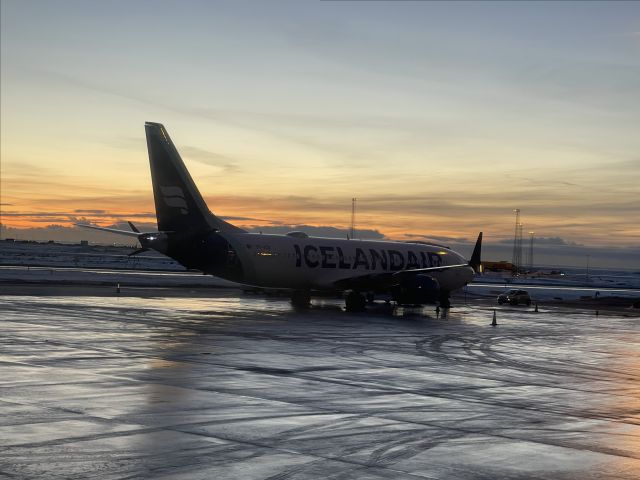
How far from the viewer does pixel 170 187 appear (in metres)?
47.2

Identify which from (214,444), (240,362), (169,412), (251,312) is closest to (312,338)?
(240,362)

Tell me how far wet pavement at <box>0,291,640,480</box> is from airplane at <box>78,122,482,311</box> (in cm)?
1167

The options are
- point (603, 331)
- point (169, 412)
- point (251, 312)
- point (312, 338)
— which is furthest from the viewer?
point (251, 312)

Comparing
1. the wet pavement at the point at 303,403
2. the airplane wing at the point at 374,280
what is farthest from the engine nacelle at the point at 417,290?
the wet pavement at the point at 303,403

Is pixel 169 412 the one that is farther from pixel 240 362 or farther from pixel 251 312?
pixel 251 312

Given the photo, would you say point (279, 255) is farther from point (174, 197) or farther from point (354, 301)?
point (174, 197)

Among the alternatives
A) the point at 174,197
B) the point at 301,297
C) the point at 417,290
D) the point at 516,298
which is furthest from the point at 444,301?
the point at 174,197

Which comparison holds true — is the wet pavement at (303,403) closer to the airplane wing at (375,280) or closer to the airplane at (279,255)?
the airplane at (279,255)

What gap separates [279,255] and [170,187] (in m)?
8.43

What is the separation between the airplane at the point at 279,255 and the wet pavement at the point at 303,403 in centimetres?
1167

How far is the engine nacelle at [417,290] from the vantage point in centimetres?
5191

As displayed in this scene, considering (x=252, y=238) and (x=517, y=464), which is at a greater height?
(x=252, y=238)

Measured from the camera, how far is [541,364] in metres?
27.4

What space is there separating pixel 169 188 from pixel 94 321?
13.8 m
